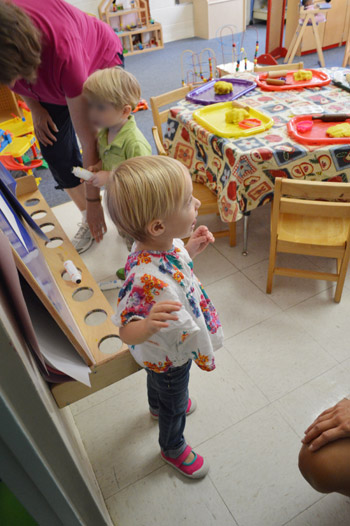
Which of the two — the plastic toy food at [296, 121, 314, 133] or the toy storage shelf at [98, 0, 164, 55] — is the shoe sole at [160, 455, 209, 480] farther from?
the toy storage shelf at [98, 0, 164, 55]

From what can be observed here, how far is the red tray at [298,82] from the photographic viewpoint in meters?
2.13

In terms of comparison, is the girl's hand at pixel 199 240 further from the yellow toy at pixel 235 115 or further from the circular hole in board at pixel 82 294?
the yellow toy at pixel 235 115

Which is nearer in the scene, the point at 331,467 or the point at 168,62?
the point at 331,467

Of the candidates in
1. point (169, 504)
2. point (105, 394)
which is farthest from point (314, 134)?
point (169, 504)

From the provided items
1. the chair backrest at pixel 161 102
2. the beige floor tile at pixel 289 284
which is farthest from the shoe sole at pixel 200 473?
the chair backrest at pixel 161 102

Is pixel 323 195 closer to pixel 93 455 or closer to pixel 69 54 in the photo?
pixel 69 54

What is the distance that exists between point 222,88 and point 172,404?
180 centimetres

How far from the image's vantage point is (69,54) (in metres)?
1.42

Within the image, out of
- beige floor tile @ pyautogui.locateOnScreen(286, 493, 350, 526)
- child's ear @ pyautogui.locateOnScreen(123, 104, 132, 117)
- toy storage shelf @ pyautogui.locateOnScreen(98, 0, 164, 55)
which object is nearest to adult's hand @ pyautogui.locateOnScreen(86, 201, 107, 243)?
child's ear @ pyautogui.locateOnScreen(123, 104, 132, 117)

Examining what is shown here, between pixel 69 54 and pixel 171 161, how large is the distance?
0.90 meters

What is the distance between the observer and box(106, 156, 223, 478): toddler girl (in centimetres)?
79

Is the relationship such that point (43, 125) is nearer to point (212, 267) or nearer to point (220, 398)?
point (212, 267)


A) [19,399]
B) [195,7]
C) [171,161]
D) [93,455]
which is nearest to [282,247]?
[171,161]

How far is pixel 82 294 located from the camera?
1.21 m
